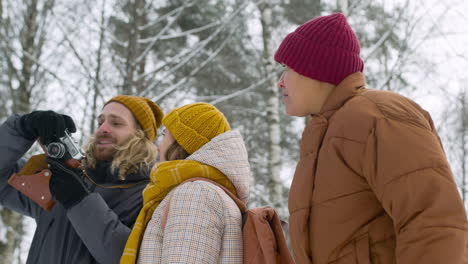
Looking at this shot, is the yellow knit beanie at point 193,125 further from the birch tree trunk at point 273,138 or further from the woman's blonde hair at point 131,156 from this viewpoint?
the birch tree trunk at point 273,138

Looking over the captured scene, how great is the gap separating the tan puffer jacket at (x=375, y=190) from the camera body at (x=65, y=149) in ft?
4.31

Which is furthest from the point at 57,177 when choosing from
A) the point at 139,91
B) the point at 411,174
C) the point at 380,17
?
the point at 380,17

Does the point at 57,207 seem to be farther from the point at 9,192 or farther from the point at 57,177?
the point at 9,192

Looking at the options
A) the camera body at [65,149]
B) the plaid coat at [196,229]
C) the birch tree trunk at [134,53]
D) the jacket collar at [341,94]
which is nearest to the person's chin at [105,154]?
the camera body at [65,149]

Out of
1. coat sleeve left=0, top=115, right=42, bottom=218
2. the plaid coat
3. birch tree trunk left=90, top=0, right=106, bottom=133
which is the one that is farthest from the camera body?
birch tree trunk left=90, top=0, right=106, bottom=133

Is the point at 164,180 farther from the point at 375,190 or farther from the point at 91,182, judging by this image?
the point at 375,190

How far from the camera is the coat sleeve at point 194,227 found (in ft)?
5.56

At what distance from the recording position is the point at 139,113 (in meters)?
A: 2.75

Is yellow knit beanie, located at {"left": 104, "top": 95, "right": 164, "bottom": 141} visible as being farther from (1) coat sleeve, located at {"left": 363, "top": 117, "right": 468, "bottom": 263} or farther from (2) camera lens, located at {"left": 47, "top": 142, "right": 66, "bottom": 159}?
(1) coat sleeve, located at {"left": 363, "top": 117, "right": 468, "bottom": 263}

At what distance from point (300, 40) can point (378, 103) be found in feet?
1.32

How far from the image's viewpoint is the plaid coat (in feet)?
5.60

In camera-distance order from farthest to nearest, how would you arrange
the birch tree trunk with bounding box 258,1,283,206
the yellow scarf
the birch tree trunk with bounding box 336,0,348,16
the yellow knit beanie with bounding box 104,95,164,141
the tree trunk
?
the tree trunk, the birch tree trunk with bounding box 258,1,283,206, the birch tree trunk with bounding box 336,0,348,16, the yellow knit beanie with bounding box 104,95,164,141, the yellow scarf

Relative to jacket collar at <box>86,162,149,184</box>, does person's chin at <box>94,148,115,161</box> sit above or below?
above

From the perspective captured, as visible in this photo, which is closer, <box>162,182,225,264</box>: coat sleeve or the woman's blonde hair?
<box>162,182,225,264</box>: coat sleeve
